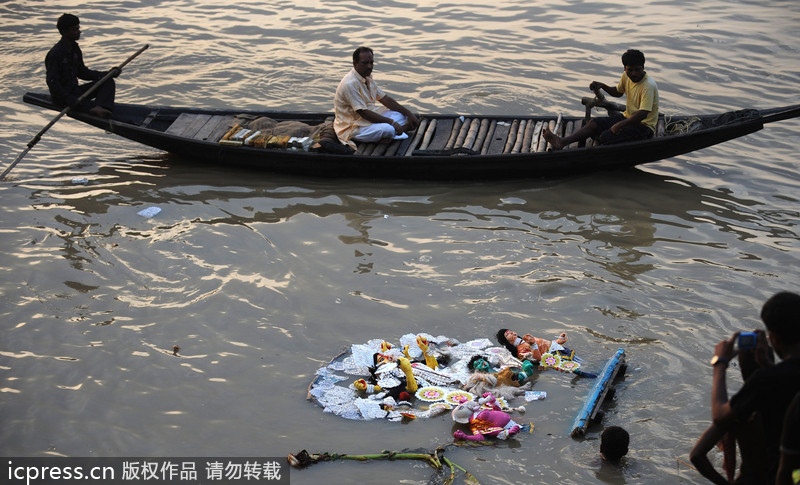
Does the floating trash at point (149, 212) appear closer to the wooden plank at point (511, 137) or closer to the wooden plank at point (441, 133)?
the wooden plank at point (441, 133)

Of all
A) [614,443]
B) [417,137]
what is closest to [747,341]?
[614,443]

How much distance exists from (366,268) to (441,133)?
7.96ft

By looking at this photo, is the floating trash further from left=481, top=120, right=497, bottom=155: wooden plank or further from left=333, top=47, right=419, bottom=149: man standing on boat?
left=481, top=120, right=497, bottom=155: wooden plank

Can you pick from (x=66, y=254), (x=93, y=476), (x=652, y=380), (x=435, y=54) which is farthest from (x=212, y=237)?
(x=435, y=54)

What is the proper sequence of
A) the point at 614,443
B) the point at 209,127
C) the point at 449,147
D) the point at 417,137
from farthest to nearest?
1. the point at 209,127
2. the point at 417,137
3. the point at 449,147
4. the point at 614,443

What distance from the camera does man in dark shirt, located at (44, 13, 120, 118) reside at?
28.8 feet

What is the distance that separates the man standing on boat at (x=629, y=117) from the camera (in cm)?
814

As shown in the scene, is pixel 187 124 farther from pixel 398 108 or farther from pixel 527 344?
pixel 527 344

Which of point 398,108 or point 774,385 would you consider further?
point 398,108

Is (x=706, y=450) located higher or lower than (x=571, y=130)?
lower

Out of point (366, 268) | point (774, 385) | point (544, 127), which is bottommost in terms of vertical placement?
point (366, 268)

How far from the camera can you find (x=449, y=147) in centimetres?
875

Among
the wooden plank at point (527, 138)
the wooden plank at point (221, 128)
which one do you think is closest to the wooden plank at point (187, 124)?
the wooden plank at point (221, 128)

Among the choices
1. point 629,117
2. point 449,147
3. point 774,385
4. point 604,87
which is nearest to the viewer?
point 774,385
